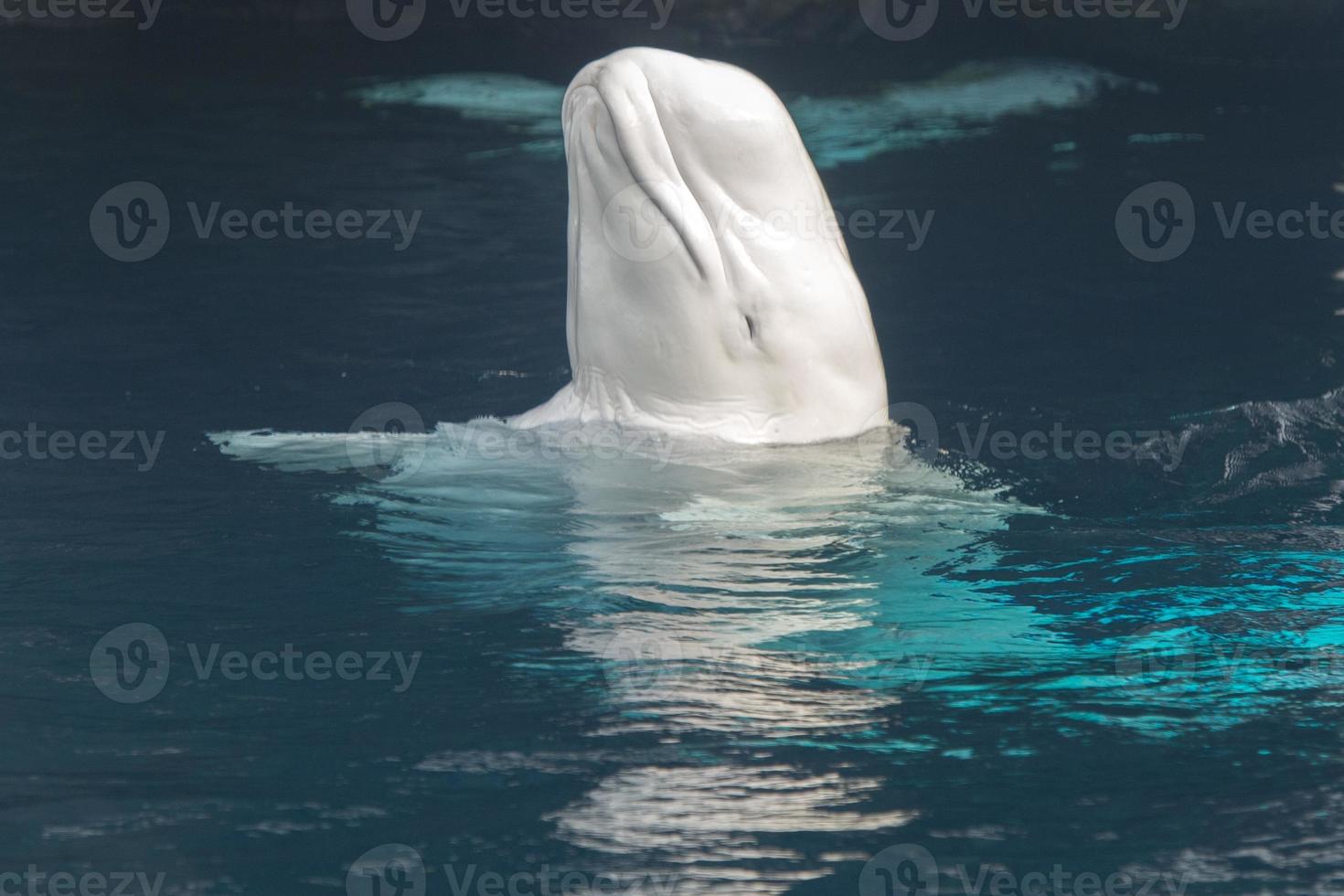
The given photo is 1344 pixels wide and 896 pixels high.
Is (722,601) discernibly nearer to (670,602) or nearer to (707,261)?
(670,602)

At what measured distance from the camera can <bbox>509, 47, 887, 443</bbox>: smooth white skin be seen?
226 inches

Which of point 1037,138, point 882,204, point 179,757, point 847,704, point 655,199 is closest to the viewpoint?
point 179,757

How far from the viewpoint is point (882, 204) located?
11922 mm

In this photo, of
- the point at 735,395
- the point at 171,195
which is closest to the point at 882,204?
the point at 171,195

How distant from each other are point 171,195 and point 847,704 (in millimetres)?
8979

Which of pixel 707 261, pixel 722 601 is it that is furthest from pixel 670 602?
pixel 707 261

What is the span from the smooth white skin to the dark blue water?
0.27 m

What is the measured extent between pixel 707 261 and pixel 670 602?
1.36 m

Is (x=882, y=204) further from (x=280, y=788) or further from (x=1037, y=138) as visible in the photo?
(x=280, y=788)

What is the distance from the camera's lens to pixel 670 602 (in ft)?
16.1

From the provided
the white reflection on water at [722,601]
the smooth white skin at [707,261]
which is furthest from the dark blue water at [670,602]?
the smooth white skin at [707,261]

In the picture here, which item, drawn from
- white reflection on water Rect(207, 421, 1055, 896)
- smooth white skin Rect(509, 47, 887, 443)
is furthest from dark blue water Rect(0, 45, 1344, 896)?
smooth white skin Rect(509, 47, 887, 443)

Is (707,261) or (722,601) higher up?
(707,261)

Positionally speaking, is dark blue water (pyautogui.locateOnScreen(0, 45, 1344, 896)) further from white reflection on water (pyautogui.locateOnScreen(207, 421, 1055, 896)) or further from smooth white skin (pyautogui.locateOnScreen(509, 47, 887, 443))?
smooth white skin (pyautogui.locateOnScreen(509, 47, 887, 443))
